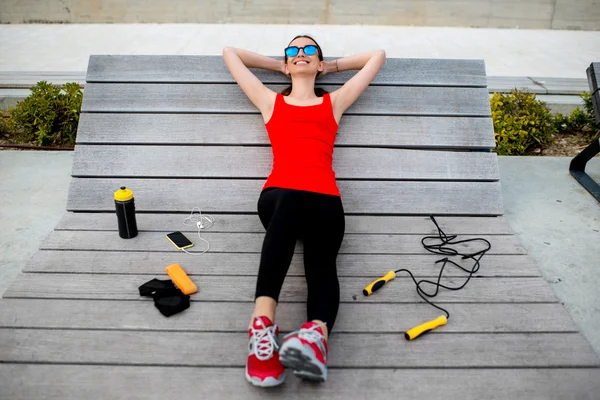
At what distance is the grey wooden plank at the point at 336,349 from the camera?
6.61 feet

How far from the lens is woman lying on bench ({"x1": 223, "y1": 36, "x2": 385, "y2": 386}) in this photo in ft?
6.21

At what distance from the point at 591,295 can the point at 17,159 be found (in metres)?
4.20

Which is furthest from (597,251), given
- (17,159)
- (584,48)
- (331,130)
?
(584,48)

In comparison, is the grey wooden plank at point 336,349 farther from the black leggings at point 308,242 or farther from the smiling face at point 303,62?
the smiling face at point 303,62

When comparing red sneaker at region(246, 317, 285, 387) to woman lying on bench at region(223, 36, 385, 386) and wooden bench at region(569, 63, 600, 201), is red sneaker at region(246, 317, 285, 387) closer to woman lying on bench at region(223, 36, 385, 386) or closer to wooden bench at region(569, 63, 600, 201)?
woman lying on bench at region(223, 36, 385, 386)

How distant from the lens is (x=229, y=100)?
10.8 ft

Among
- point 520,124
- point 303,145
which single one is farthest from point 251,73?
point 520,124

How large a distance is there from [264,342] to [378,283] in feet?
2.40

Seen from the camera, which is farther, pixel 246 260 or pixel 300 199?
pixel 246 260

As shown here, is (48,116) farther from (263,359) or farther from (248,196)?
(263,359)

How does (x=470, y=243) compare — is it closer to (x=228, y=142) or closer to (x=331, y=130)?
(x=331, y=130)

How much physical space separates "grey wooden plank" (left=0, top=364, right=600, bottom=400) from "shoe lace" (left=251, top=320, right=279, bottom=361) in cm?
13

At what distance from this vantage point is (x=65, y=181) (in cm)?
388

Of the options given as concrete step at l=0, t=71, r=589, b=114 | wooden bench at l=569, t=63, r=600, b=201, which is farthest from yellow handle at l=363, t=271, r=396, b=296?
concrete step at l=0, t=71, r=589, b=114
